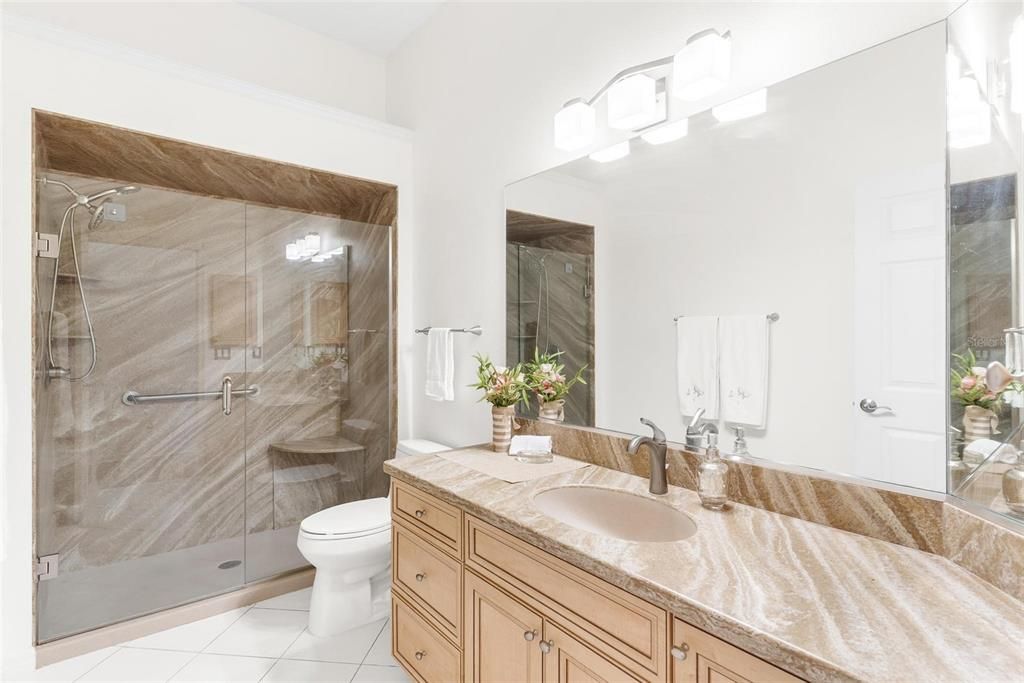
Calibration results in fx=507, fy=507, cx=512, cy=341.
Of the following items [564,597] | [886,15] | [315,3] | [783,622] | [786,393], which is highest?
[315,3]

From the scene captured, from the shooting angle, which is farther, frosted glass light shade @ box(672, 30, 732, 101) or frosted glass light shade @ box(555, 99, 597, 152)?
frosted glass light shade @ box(555, 99, 597, 152)

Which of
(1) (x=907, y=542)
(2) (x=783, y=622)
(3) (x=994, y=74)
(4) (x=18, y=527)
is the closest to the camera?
(2) (x=783, y=622)

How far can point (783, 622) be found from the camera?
0.75 meters

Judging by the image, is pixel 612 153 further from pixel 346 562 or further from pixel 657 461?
pixel 346 562

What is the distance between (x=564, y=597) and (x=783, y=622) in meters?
0.46

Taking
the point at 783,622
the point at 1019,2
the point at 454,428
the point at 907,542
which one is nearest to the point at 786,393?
the point at 907,542

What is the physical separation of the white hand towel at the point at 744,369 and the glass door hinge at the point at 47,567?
260 cm

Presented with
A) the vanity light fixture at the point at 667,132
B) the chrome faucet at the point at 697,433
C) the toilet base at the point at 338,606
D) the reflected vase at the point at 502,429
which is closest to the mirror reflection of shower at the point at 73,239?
the toilet base at the point at 338,606

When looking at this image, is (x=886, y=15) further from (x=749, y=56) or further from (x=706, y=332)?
(x=706, y=332)

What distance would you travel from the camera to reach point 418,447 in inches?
98.0

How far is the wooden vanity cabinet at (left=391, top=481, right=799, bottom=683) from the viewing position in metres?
0.87

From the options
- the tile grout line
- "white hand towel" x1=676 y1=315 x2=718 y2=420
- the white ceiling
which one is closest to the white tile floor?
the tile grout line

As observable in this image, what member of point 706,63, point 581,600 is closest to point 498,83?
point 706,63

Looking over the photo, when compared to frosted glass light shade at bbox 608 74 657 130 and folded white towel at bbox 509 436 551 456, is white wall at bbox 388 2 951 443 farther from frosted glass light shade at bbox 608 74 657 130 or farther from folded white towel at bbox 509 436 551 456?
folded white towel at bbox 509 436 551 456
